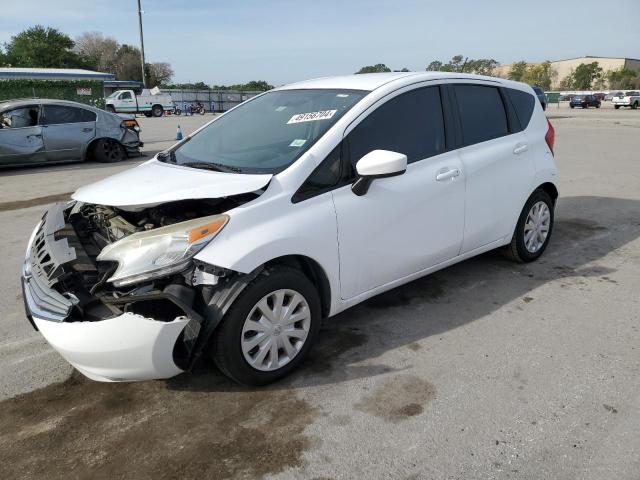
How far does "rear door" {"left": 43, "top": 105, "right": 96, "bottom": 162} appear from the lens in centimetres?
1141

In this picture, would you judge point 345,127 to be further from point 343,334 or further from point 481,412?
A: point 481,412

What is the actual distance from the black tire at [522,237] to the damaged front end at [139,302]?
2.89 metres

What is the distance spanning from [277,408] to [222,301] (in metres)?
0.67

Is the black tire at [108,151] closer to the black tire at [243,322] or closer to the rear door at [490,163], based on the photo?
the rear door at [490,163]

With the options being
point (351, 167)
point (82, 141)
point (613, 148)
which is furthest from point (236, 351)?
point (613, 148)

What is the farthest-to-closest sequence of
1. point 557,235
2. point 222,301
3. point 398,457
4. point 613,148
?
point 613,148 < point 557,235 < point 222,301 < point 398,457

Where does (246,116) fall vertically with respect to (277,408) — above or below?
above

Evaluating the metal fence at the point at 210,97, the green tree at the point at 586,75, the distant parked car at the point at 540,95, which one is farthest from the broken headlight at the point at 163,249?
the green tree at the point at 586,75

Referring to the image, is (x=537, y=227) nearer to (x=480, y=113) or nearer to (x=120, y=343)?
(x=480, y=113)

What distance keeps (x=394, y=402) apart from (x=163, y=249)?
1489 mm

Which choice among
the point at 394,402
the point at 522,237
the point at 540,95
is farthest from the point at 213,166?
the point at 540,95

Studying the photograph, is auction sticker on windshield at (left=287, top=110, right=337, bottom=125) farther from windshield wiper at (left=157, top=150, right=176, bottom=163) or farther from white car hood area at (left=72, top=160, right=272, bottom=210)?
windshield wiper at (left=157, top=150, right=176, bottom=163)

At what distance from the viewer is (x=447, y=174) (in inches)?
153

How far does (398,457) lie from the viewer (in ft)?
8.27
